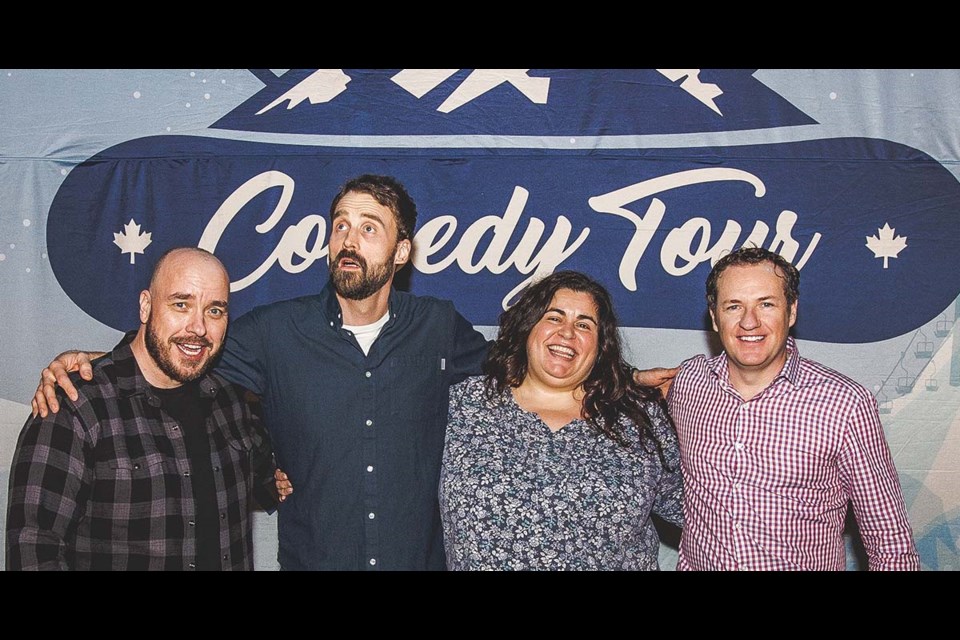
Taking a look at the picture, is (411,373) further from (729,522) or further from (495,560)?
(729,522)

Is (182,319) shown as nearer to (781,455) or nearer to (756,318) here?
(756,318)

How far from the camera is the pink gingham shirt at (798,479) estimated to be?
2.44 metres

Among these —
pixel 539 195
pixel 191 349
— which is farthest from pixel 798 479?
pixel 191 349

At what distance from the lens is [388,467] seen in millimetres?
2695

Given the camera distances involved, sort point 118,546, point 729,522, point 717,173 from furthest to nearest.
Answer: point 717,173 < point 729,522 < point 118,546

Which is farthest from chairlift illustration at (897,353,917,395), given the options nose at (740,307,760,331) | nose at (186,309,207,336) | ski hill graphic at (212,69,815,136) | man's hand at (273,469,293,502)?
nose at (186,309,207,336)

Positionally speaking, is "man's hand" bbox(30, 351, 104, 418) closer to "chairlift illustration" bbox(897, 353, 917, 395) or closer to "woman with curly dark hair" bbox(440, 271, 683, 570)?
"woman with curly dark hair" bbox(440, 271, 683, 570)

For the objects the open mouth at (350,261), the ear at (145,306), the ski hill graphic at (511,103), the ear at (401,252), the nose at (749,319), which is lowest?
the nose at (749,319)

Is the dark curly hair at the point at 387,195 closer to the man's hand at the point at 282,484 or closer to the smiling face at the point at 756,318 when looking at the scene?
the man's hand at the point at 282,484

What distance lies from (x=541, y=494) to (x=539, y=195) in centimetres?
155

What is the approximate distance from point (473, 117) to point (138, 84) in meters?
1.49

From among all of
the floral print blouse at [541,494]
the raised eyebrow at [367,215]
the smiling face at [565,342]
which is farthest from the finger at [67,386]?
the smiling face at [565,342]

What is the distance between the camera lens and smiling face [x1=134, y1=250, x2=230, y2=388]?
2525 millimetres

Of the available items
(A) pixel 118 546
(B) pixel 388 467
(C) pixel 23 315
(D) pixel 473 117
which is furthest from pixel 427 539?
(C) pixel 23 315
